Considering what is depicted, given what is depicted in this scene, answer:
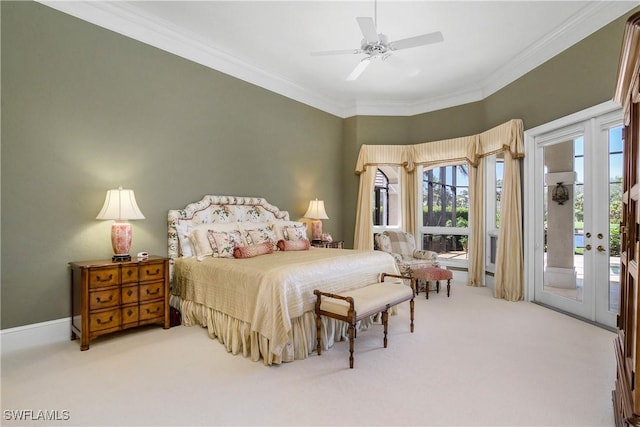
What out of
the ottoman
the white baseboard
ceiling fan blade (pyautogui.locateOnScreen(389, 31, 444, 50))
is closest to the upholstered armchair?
the ottoman

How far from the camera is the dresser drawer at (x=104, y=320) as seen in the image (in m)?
2.97

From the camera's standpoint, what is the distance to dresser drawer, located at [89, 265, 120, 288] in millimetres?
2969

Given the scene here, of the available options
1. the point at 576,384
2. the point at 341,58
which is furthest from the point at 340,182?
the point at 576,384

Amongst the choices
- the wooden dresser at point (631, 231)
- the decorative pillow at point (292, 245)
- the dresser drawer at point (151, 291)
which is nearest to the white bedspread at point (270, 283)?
the dresser drawer at point (151, 291)

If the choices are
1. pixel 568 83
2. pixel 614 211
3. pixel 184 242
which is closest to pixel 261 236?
pixel 184 242

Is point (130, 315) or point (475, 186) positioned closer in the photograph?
point (130, 315)

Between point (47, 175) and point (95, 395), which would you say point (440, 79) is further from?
point (95, 395)

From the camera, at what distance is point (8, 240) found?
2906 mm

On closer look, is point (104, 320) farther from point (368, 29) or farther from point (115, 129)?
point (368, 29)

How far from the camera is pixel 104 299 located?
3.04 metres

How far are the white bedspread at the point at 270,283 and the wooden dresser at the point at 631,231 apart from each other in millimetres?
2035

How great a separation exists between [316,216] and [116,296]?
3205 mm

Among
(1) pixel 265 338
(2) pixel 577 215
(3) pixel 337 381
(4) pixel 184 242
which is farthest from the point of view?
(2) pixel 577 215

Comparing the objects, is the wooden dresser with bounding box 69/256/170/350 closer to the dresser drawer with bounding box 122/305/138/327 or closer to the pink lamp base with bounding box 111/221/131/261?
the dresser drawer with bounding box 122/305/138/327
